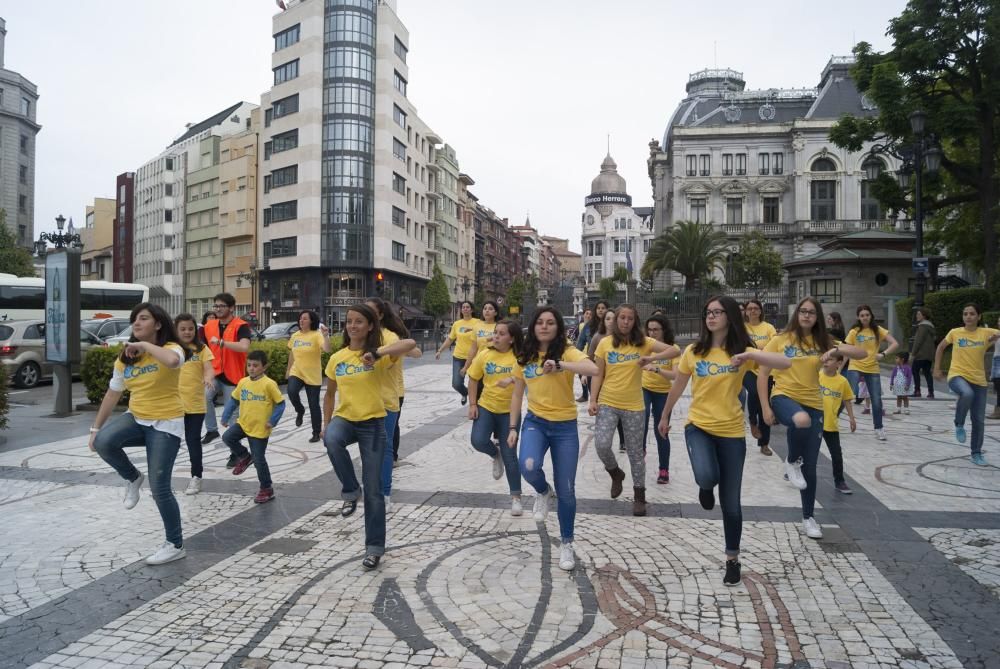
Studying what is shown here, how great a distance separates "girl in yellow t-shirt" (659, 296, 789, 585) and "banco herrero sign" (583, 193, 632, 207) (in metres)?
128

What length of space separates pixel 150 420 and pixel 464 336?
6324mm

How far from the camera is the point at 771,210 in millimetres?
65562

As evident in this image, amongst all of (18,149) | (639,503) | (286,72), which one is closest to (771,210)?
(286,72)

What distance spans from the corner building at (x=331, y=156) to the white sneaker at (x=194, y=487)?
152 ft

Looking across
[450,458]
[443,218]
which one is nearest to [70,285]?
[450,458]

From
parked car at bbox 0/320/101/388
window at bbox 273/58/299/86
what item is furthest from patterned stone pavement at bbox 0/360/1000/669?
window at bbox 273/58/299/86

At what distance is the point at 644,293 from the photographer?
45.8 metres

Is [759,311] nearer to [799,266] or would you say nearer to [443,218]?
[799,266]

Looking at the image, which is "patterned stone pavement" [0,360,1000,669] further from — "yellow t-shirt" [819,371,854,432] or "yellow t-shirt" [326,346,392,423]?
"yellow t-shirt" [326,346,392,423]

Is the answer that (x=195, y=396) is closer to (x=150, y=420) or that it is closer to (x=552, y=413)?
(x=150, y=420)

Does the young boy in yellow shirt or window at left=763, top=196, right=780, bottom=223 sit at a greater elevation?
window at left=763, top=196, right=780, bottom=223

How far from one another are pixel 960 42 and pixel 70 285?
91.5ft

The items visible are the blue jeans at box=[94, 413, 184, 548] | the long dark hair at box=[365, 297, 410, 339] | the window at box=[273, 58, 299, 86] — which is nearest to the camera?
the blue jeans at box=[94, 413, 184, 548]

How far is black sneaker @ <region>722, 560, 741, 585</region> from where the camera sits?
454 cm
